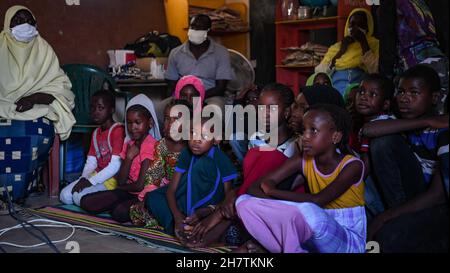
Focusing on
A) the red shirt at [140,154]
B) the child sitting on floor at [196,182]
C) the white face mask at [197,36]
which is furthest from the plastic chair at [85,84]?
the child sitting on floor at [196,182]

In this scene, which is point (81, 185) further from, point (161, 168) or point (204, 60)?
point (204, 60)

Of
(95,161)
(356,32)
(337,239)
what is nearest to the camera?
(337,239)

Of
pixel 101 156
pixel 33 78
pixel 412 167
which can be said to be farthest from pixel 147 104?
pixel 412 167

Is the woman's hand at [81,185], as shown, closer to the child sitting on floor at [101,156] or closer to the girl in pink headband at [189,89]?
the child sitting on floor at [101,156]

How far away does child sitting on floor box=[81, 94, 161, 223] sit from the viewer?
11.0 feet

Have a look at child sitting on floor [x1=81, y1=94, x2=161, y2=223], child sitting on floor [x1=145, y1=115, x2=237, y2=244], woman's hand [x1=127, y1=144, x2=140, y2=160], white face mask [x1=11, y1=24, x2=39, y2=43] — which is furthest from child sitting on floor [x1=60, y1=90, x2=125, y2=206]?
child sitting on floor [x1=145, y1=115, x2=237, y2=244]

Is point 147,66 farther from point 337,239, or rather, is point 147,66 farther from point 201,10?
point 337,239

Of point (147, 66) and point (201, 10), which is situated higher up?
point (201, 10)

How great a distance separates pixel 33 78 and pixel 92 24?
6.20 feet

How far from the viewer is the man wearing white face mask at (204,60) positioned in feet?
15.2

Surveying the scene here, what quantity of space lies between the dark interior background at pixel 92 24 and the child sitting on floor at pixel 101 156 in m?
1.76
